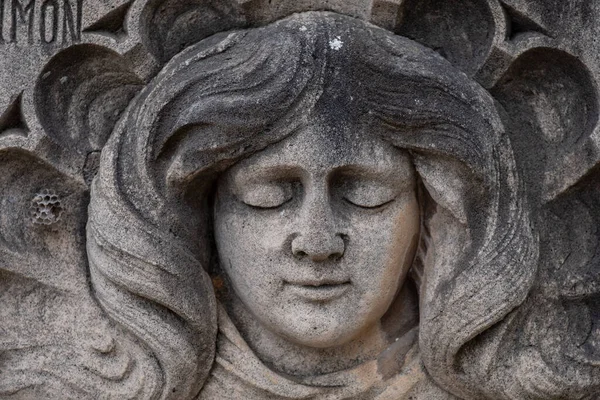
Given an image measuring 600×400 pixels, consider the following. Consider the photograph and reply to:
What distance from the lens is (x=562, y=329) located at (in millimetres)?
2420

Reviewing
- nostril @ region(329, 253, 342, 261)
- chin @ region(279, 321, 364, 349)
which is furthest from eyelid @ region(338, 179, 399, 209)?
chin @ region(279, 321, 364, 349)

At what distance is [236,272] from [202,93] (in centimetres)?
38

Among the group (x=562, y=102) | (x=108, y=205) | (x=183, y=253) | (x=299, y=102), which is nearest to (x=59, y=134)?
(x=108, y=205)

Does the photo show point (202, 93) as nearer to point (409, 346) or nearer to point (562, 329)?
point (409, 346)

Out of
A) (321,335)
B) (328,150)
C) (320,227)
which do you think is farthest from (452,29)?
(321,335)

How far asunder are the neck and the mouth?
153mm

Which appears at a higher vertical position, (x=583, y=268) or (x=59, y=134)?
(x=59, y=134)

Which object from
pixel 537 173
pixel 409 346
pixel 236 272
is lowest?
pixel 409 346

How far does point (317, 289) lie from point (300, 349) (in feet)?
0.61

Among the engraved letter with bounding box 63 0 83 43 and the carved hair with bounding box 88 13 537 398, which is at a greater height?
the engraved letter with bounding box 63 0 83 43

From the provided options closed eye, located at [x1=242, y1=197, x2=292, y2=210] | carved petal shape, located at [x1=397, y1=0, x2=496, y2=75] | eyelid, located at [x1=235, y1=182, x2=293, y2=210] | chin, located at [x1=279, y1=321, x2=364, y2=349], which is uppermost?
carved petal shape, located at [x1=397, y1=0, x2=496, y2=75]

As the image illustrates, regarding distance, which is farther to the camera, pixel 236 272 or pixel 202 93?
pixel 236 272

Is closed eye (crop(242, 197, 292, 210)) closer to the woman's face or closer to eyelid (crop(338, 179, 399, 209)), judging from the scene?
the woman's face

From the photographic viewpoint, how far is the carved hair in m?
2.27
